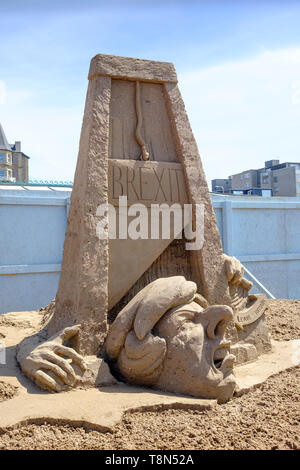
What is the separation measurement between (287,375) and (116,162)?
2.22m

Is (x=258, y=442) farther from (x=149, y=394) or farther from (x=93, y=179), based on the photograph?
(x=93, y=179)

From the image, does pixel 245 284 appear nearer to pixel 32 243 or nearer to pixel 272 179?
pixel 32 243

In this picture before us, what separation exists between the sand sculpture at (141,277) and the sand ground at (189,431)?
23 cm

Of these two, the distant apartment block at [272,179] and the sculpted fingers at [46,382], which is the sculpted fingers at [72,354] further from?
the distant apartment block at [272,179]

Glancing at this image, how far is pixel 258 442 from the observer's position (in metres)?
2.30

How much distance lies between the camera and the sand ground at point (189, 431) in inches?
88.4

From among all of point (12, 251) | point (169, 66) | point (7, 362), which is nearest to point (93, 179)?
point (169, 66)

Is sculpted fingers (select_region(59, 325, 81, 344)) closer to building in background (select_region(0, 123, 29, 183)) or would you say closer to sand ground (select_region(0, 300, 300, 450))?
sand ground (select_region(0, 300, 300, 450))

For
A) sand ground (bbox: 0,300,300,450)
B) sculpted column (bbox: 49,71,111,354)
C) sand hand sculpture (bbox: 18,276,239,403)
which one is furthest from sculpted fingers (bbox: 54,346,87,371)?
sand ground (bbox: 0,300,300,450)

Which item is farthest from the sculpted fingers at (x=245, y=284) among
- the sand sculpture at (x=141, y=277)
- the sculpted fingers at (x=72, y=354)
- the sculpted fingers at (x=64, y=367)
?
the sculpted fingers at (x=64, y=367)

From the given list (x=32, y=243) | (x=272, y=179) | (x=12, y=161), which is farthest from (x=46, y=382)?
(x=12, y=161)

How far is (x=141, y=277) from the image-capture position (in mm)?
3631

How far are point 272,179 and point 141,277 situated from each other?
928 inches

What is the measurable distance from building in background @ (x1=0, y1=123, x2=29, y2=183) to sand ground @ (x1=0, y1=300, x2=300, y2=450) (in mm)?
27140
